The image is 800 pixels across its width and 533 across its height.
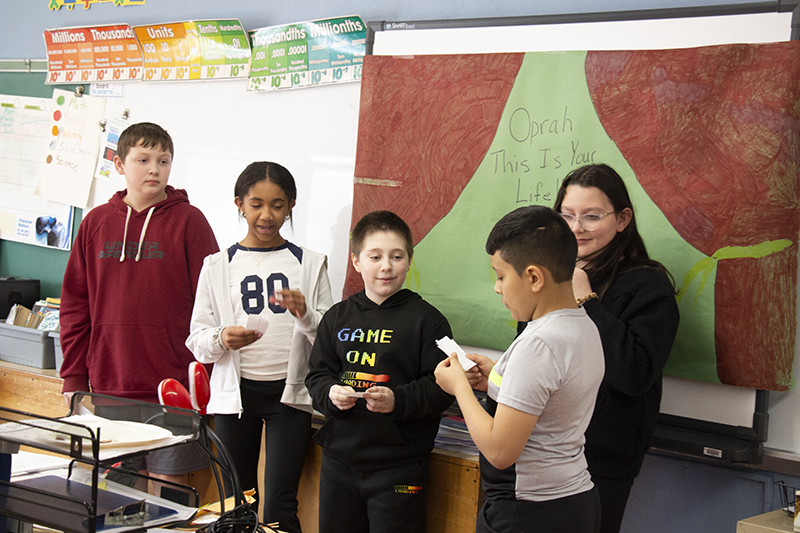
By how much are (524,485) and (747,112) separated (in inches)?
47.4

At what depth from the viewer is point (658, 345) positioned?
4.49 feet

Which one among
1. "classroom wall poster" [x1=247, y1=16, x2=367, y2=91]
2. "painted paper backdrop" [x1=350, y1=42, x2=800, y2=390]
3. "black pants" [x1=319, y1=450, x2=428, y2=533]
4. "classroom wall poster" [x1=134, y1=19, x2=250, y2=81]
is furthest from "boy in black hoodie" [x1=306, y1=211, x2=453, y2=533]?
"classroom wall poster" [x1=134, y1=19, x2=250, y2=81]

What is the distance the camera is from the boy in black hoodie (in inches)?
57.6

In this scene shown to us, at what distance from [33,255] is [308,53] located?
186 cm

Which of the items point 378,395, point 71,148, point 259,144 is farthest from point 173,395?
point 71,148

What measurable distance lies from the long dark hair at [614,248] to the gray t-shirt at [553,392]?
409 millimetres

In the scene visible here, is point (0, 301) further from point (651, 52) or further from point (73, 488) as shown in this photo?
point (651, 52)

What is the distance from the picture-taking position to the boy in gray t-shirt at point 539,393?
105 cm

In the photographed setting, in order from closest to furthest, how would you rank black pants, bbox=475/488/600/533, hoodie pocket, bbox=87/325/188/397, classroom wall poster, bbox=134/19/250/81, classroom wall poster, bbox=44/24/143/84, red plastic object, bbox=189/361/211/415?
black pants, bbox=475/488/600/533
red plastic object, bbox=189/361/211/415
hoodie pocket, bbox=87/325/188/397
classroom wall poster, bbox=134/19/250/81
classroom wall poster, bbox=44/24/143/84

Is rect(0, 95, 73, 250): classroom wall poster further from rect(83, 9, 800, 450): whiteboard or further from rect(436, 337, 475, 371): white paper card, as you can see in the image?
rect(436, 337, 475, 371): white paper card

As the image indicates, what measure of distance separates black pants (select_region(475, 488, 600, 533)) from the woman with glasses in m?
0.27

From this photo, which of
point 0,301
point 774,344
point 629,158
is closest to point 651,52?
point 629,158

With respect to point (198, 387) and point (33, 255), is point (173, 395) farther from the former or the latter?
point (33, 255)

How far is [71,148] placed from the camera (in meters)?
2.97
